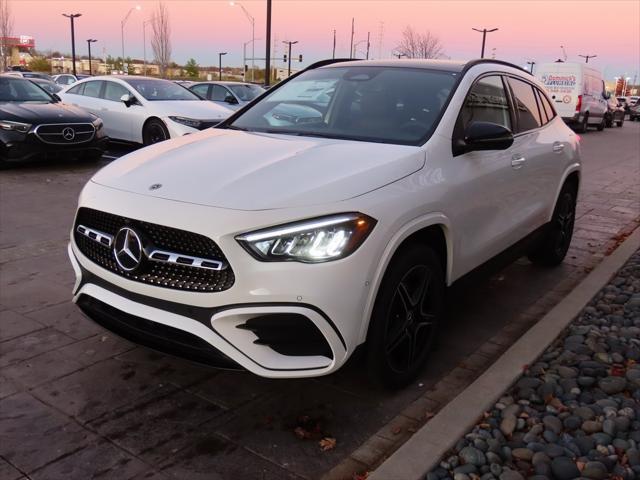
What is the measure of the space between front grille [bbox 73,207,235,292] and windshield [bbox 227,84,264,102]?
1306 cm

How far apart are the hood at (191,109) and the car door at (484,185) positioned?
7734 mm

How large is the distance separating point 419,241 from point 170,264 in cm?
129

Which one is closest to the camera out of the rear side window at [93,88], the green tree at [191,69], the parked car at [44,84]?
the parked car at [44,84]

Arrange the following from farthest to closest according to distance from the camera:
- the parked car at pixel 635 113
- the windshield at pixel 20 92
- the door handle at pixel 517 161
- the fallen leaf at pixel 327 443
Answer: the parked car at pixel 635 113
the windshield at pixel 20 92
the door handle at pixel 517 161
the fallen leaf at pixel 327 443

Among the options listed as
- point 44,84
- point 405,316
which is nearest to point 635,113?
point 44,84

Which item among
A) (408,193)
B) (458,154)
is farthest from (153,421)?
(458,154)

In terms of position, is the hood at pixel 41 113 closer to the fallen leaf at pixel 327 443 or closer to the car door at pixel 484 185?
the car door at pixel 484 185

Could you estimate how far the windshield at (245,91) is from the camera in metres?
15.9

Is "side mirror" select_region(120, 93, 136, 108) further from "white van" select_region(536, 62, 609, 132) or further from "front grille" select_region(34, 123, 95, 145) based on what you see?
"white van" select_region(536, 62, 609, 132)

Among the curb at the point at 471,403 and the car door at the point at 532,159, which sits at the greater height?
the car door at the point at 532,159

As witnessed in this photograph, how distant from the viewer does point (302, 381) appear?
11.5 feet

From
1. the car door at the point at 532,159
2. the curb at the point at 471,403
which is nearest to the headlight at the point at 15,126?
the car door at the point at 532,159

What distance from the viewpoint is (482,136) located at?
3568 millimetres

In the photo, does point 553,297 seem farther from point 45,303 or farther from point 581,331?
point 45,303
